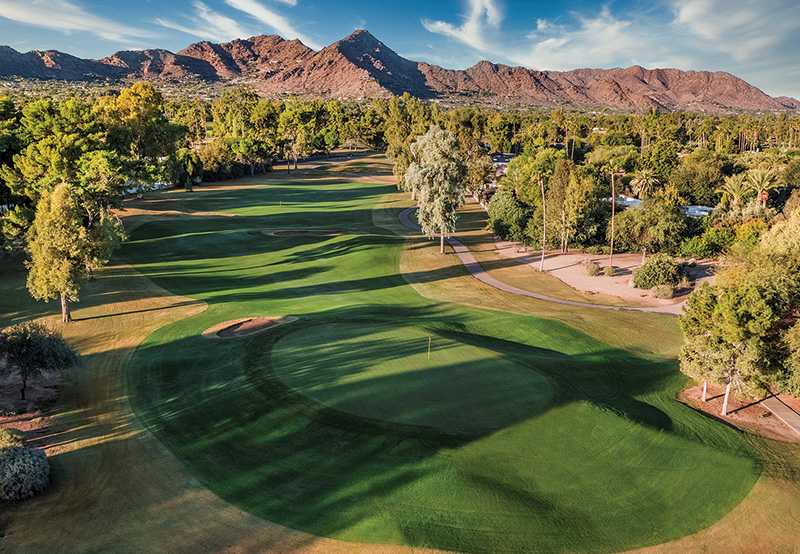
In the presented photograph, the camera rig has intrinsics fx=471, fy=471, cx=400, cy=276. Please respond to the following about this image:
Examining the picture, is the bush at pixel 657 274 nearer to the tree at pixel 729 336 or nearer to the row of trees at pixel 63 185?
the tree at pixel 729 336

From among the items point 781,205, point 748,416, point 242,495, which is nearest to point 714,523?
point 748,416

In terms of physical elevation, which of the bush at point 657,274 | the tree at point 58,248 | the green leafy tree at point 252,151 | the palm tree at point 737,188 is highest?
the green leafy tree at point 252,151

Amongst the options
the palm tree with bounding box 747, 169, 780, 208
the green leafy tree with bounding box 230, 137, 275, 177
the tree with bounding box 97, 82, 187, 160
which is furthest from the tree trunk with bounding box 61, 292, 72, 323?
the palm tree with bounding box 747, 169, 780, 208

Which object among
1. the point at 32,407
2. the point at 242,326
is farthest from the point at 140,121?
the point at 32,407

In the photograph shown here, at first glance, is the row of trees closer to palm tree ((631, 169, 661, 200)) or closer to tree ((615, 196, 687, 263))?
tree ((615, 196, 687, 263))

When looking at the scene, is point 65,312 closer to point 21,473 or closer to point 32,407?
point 32,407

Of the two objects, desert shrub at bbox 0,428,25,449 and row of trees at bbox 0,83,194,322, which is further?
row of trees at bbox 0,83,194,322

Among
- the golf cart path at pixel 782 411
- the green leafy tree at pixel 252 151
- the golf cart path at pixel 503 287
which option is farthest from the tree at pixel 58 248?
the green leafy tree at pixel 252 151
